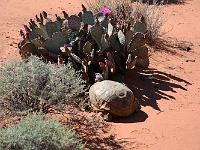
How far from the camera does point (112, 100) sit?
525cm

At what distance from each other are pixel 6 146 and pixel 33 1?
698 cm

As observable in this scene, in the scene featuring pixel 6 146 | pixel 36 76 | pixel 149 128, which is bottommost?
pixel 149 128

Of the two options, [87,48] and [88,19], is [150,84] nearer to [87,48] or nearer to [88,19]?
[87,48]

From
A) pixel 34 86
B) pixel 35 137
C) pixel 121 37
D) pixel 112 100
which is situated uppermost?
pixel 121 37

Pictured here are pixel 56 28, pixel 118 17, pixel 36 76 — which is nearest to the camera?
pixel 36 76

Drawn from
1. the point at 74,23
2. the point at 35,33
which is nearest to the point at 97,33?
the point at 74,23

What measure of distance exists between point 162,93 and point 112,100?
1.11 m

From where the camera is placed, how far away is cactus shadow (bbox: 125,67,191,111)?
5902 mm

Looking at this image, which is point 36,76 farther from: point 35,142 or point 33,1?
point 33,1

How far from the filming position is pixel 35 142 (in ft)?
12.8

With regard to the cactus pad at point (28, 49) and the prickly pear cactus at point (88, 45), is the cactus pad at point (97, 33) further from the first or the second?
the cactus pad at point (28, 49)

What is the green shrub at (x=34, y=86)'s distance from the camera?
15.7ft

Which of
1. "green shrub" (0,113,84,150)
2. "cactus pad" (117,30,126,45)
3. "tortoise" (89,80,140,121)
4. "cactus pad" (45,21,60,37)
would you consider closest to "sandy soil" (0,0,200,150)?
"tortoise" (89,80,140,121)

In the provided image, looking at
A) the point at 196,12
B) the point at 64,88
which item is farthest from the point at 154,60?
the point at 196,12
